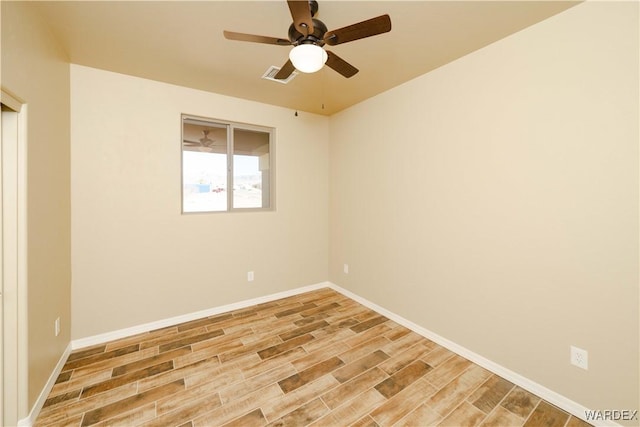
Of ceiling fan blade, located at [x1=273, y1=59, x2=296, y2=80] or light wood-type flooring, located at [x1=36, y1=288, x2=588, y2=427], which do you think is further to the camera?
ceiling fan blade, located at [x1=273, y1=59, x2=296, y2=80]

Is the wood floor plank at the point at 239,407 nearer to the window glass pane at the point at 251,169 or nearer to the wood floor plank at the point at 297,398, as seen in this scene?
the wood floor plank at the point at 297,398

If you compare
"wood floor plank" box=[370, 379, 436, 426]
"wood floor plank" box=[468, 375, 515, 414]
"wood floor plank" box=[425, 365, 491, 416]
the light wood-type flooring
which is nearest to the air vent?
the light wood-type flooring

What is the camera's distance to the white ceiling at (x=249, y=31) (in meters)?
1.73

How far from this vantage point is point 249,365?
2236 mm

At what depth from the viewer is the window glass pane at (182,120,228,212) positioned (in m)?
3.08

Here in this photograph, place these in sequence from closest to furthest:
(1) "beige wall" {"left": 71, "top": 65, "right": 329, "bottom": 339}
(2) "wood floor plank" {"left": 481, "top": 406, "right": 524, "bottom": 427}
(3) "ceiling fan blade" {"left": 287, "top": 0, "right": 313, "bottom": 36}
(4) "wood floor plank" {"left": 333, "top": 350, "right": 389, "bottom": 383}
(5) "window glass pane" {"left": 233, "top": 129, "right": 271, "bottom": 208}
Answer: (3) "ceiling fan blade" {"left": 287, "top": 0, "right": 313, "bottom": 36}, (2) "wood floor plank" {"left": 481, "top": 406, "right": 524, "bottom": 427}, (4) "wood floor plank" {"left": 333, "top": 350, "right": 389, "bottom": 383}, (1) "beige wall" {"left": 71, "top": 65, "right": 329, "bottom": 339}, (5) "window glass pane" {"left": 233, "top": 129, "right": 271, "bottom": 208}

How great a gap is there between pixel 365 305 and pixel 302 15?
310 centimetres

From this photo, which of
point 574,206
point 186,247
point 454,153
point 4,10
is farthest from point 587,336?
point 4,10

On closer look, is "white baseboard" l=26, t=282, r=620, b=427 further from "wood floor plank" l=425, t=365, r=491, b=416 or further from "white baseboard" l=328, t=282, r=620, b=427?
"wood floor plank" l=425, t=365, r=491, b=416

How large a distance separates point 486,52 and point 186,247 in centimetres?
345

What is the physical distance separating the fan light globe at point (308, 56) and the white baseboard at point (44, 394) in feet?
8.85

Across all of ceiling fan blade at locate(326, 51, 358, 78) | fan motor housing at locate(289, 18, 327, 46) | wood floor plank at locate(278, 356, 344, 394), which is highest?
fan motor housing at locate(289, 18, 327, 46)

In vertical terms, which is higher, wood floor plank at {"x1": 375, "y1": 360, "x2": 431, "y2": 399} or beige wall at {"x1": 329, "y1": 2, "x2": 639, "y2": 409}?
beige wall at {"x1": 329, "y1": 2, "x2": 639, "y2": 409}

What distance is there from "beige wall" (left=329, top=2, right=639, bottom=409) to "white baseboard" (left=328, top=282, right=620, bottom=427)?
46 millimetres
